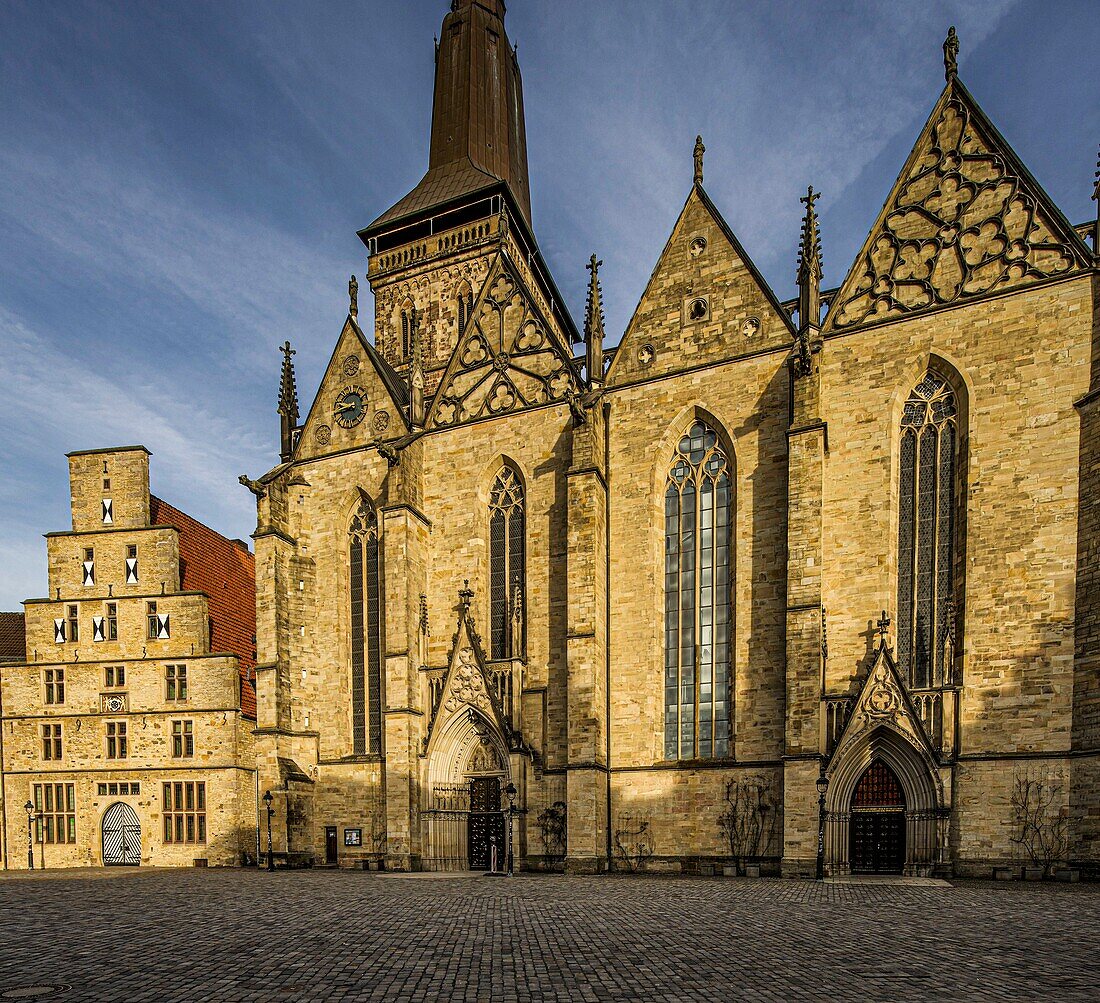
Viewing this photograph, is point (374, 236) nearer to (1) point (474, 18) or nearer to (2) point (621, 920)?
(1) point (474, 18)

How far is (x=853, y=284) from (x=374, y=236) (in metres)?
22.7

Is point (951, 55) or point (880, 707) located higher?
point (951, 55)

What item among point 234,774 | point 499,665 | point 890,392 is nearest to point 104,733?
point 234,774

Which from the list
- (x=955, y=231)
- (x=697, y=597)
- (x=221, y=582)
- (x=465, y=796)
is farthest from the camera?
(x=221, y=582)

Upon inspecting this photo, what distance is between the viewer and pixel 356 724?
2536 cm

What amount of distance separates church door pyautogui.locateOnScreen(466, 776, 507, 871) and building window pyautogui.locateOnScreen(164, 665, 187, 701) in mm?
10726

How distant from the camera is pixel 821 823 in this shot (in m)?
18.0

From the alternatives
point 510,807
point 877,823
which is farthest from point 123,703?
point 877,823

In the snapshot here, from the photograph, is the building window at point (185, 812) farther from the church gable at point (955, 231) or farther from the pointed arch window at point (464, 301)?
the church gable at point (955, 231)

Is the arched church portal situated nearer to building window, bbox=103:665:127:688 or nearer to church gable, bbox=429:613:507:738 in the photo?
church gable, bbox=429:613:507:738

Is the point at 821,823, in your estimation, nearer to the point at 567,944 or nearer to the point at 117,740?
the point at 567,944

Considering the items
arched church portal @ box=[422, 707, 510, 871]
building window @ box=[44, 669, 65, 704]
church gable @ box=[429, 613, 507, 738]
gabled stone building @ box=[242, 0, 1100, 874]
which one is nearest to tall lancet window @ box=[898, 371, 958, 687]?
gabled stone building @ box=[242, 0, 1100, 874]

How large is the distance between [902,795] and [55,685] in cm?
2648

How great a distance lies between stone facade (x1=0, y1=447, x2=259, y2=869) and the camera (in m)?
26.5
